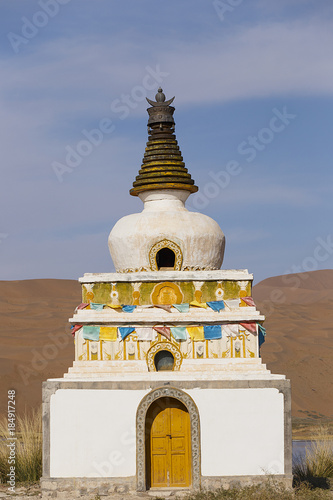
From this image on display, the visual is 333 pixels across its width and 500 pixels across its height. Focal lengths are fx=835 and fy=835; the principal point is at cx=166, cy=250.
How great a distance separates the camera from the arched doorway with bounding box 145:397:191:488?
2031cm

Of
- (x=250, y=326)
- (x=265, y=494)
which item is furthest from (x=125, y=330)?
(x=265, y=494)

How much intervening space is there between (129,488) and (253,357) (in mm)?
4446

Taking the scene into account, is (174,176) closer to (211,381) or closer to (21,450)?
(211,381)

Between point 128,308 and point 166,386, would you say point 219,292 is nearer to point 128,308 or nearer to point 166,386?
point 128,308

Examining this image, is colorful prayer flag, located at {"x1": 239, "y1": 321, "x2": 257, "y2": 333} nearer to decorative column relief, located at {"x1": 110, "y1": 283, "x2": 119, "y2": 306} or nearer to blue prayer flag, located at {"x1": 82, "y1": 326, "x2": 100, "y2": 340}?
decorative column relief, located at {"x1": 110, "y1": 283, "x2": 119, "y2": 306}

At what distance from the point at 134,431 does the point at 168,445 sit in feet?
3.12

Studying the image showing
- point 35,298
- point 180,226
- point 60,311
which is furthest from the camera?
point 35,298

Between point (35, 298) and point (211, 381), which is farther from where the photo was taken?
point (35, 298)

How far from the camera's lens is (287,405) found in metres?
20.2

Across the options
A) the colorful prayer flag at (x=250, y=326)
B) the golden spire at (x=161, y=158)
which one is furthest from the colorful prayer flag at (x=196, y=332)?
the golden spire at (x=161, y=158)

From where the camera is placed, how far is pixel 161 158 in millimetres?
23922

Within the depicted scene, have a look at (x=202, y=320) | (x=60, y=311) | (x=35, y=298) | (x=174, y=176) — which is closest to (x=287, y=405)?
(x=202, y=320)

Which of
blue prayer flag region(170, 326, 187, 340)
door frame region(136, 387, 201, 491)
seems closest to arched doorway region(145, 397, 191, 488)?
door frame region(136, 387, 201, 491)

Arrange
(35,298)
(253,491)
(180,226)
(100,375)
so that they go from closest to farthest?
(253,491) → (100,375) → (180,226) → (35,298)
